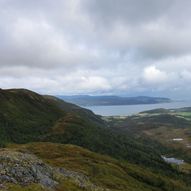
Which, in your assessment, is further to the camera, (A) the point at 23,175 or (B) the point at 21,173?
(B) the point at 21,173

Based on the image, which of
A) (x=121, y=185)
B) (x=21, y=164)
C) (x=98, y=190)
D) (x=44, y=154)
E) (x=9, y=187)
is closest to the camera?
(x=9, y=187)

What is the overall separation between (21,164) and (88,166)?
300 feet

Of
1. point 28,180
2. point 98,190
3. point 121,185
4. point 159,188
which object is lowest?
point 159,188

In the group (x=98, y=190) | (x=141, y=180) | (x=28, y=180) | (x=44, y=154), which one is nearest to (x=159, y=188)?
(x=141, y=180)

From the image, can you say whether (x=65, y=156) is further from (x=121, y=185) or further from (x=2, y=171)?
(x=2, y=171)

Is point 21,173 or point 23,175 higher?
point 21,173

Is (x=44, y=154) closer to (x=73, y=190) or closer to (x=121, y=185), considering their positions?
(x=121, y=185)

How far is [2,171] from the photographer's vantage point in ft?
262

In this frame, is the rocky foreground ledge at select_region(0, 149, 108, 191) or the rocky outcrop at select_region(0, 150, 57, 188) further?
the rocky outcrop at select_region(0, 150, 57, 188)

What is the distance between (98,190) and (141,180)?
321 feet

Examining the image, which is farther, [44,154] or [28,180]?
[44,154]

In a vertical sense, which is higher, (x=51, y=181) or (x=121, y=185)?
(x=51, y=181)

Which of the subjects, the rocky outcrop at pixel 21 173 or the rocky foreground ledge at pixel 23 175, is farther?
the rocky outcrop at pixel 21 173

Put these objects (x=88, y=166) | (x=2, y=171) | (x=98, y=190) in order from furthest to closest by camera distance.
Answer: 1. (x=88, y=166)
2. (x=98, y=190)
3. (x=2, y=171)
